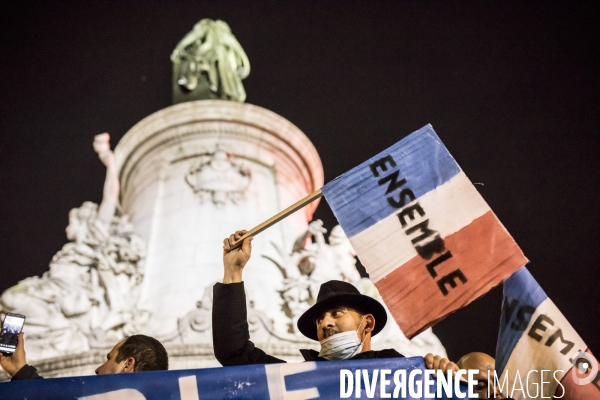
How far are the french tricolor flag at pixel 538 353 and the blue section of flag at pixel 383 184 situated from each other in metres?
1.01

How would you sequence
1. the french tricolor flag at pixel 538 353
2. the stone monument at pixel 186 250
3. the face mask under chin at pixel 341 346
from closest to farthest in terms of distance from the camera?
the face mask under chin at pixel 341 346, the french tricolor flag at pixel 538 353, the stone monument at pixel 186 250

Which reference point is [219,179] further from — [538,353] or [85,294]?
[538,353]

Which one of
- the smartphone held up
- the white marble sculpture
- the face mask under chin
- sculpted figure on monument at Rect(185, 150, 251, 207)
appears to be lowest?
the face mask under chin

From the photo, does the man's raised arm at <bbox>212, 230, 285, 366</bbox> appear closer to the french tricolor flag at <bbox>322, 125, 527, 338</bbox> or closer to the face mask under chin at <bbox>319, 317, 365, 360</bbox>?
the face mask under chin at <bbox>319, 317, 365, 360</bbox>

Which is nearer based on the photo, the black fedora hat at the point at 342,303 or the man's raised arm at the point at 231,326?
the man's raised arm at the point at 231,326

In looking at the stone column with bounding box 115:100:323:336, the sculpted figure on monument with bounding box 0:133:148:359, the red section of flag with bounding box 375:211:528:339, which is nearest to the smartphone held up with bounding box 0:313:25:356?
the red section of flag with bounding box 375:211:528:339

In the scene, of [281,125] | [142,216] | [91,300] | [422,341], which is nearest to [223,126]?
[281,125]

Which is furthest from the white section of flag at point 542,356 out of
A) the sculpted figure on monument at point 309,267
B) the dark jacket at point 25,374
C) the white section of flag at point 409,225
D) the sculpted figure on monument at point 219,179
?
the sculpted figure on monument at point 219,179

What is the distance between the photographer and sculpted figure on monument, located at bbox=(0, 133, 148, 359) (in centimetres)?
964

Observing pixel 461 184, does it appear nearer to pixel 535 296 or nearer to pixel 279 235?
pixel 535 296

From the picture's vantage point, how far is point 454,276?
4.48m

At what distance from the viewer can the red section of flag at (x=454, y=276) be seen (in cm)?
436

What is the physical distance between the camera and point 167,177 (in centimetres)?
1284

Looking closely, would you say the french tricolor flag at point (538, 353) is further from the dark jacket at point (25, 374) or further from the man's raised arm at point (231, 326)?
the dark jacket at point (25, 374)
